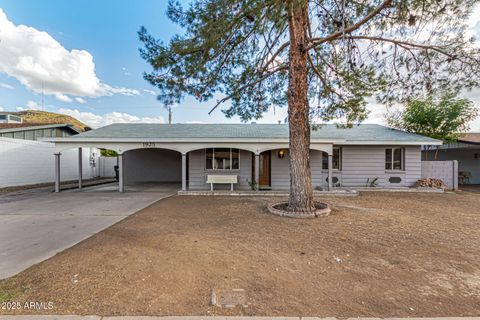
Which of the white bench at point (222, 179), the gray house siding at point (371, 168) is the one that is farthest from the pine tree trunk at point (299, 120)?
the gray house siding at point (371, 168)

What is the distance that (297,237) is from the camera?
4434 millimetres

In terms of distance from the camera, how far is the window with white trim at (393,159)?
36.2 ft

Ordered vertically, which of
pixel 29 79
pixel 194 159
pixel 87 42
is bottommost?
pixel 194 159

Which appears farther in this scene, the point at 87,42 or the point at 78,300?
the point at 87,42

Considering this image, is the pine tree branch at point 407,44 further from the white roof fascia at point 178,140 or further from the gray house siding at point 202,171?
the gray house siding at point 202,171

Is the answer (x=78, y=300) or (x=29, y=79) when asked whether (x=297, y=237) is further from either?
(x=29, y=79)

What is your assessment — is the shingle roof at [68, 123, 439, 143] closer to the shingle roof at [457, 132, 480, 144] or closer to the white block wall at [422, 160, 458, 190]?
the white block wall at [422, 160, 458, 190]

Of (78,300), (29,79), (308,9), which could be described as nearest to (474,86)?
(308,9)

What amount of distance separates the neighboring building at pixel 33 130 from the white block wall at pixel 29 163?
1.19m

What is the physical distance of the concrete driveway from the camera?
368 cm

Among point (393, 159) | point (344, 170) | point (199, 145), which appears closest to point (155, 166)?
point (199, 145)

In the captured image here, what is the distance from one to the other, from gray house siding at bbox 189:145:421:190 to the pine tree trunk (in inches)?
186

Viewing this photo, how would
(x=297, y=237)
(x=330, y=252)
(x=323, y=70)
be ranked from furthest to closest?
(x=323, y=70)
(x=297, y=237)
(x=330, y=252)

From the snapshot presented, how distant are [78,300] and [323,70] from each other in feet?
28.0
